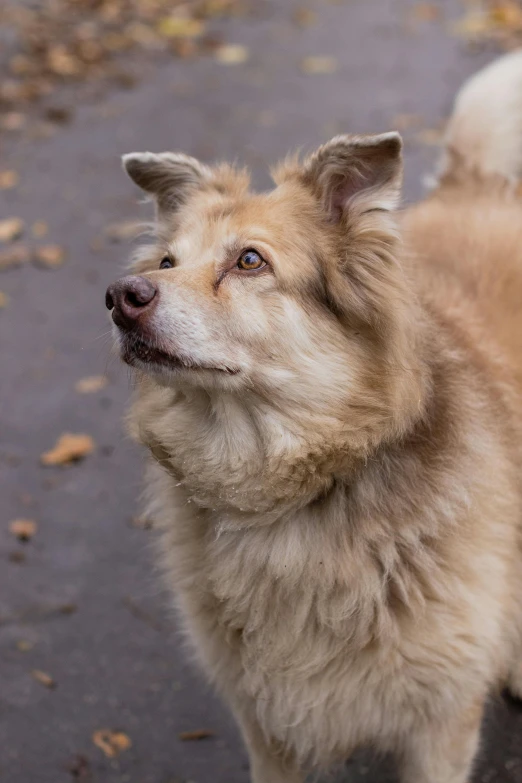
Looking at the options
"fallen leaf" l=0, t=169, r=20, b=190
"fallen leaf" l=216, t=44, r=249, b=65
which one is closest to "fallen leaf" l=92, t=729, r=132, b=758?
"fallen leaf" l=0, t=169, r=20, b=190

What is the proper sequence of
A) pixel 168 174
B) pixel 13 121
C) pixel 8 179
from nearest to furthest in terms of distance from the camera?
A: pixel 168 174, pixel 8 179, pixel 13 121

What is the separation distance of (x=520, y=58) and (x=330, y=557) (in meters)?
3.22

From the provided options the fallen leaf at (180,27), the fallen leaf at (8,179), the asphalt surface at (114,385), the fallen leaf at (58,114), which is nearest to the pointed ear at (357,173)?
the asphalt surface at (114,385)

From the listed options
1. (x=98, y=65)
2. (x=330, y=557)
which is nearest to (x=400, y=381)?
(x=330, y=557)

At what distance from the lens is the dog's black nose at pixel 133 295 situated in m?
2.64

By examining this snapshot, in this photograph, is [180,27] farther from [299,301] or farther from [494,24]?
[299,301]

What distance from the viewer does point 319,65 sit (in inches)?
371

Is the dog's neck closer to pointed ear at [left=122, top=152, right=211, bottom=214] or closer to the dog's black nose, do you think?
the dog's black nose

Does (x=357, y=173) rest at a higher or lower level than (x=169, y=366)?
higher

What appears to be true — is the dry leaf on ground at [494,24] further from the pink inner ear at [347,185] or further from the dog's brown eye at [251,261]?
the dog's brown eye at [251,261]

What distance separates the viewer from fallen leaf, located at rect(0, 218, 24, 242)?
7359mm

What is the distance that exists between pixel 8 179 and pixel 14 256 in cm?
119

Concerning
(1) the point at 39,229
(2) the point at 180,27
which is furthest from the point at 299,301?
(2) the point at 180,27

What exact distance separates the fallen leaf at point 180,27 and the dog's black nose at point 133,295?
8.36m
